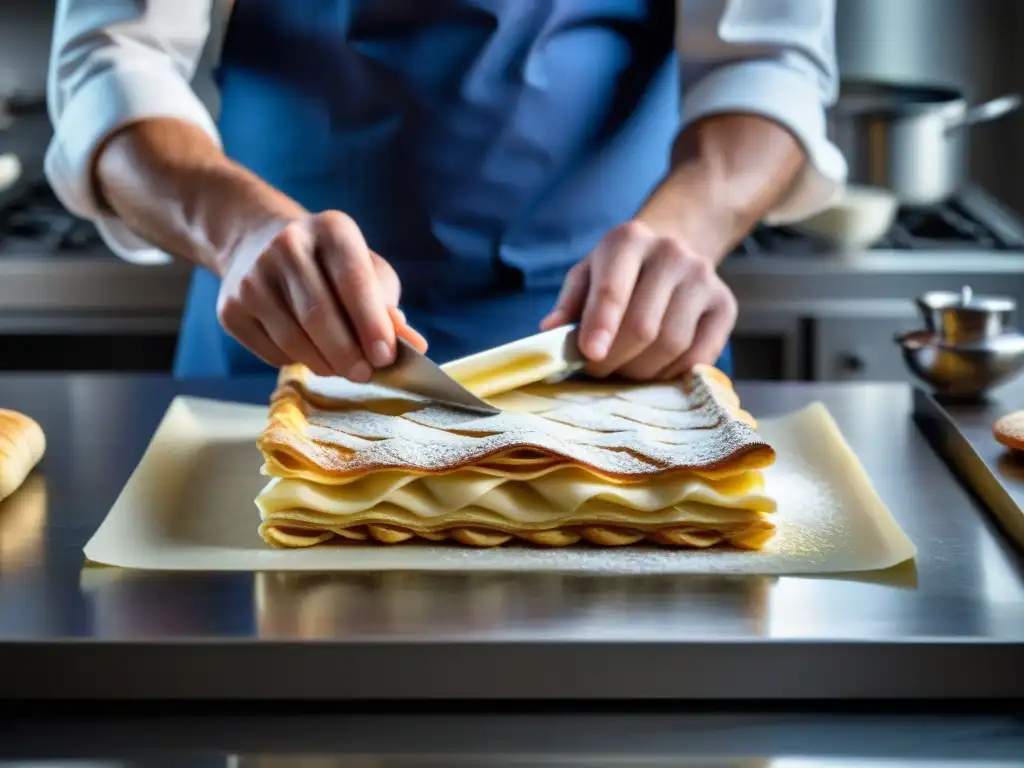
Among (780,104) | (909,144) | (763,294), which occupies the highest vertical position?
(780,104)

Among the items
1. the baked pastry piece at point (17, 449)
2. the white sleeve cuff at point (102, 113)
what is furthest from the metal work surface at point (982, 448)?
the white sleeve cuff at point (102, 113)

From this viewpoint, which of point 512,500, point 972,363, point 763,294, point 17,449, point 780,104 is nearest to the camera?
point 512,500

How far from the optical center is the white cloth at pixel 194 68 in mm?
1341

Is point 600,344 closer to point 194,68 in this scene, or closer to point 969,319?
point 969,319

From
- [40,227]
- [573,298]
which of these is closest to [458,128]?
[573,298]

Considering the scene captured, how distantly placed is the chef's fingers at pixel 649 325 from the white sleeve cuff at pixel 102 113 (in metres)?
0.52

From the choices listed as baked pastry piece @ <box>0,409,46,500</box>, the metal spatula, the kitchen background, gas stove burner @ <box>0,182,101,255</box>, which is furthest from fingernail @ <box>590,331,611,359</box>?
gas stove burner @ <box>0,182,101,255</box>

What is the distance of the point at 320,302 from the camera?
976mm

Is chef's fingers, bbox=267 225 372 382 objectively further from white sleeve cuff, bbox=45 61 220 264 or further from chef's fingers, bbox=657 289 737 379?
white sleeve cuff, bbox=45 61 220 264

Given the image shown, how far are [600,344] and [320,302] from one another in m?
0.21

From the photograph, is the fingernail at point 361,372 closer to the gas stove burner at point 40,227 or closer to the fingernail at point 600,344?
the fingernail at point 600,344

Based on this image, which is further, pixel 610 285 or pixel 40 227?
pixel 40 227

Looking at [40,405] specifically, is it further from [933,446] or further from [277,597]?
[933,446]

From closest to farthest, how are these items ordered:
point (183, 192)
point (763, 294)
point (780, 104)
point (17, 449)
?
point (17, 449) → point (183, 192) → point (780, 104) → point (763, 294)
